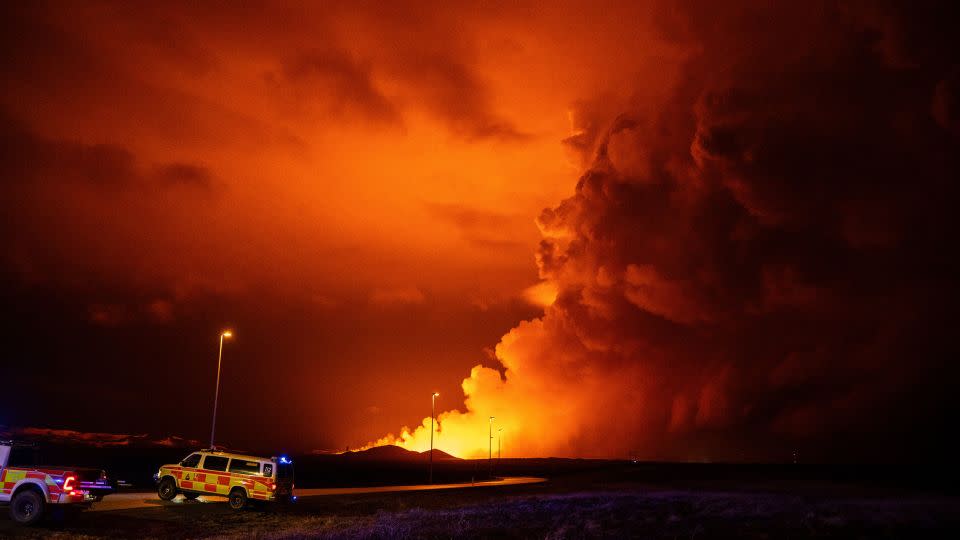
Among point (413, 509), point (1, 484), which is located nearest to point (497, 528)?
point (413, 509)

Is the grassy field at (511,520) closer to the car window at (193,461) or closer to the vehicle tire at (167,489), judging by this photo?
the vehicle tire at (167,489)

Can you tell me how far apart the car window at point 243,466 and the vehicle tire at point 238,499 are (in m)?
0.74

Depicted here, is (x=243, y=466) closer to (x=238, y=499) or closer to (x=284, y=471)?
(x=238, y=499)

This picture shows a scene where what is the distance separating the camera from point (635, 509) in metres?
33.1

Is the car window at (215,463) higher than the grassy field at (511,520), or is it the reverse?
the car window at (215,463)

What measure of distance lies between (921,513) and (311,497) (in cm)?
2956

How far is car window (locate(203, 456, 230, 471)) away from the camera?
2903 cm

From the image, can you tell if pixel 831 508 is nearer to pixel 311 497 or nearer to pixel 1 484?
pixel 311 497

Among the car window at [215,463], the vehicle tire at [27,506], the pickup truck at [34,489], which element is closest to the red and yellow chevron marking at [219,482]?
the car window at [215,463]

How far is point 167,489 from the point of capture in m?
29.1

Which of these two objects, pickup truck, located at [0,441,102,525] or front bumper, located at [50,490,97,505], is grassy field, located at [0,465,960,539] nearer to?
pickup truck, located at [0,441,102,525]

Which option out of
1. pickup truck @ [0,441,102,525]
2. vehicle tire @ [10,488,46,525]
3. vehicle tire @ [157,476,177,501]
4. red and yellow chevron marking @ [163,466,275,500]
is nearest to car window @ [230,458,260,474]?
red and yellow chevron marking @ [163,466,275,500]

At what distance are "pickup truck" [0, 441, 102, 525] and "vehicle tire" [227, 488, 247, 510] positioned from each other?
7845 mm

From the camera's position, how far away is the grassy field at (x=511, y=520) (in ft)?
73.0
